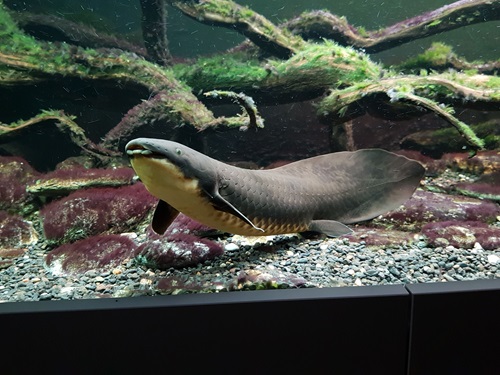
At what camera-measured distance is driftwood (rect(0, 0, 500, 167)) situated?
4.46 metres

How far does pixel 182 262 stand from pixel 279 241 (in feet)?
2.90

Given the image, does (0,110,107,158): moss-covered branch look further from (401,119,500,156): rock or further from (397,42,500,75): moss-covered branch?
(397,42,500,75): moss-covered branch

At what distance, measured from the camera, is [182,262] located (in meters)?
2.56

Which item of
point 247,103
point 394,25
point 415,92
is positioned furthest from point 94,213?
point 394,25

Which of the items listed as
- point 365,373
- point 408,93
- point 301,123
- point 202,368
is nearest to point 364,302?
point 365,373

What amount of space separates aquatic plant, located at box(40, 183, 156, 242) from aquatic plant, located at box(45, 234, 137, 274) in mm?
344

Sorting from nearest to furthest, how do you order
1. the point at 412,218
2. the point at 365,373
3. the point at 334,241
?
the point at 365,373
the point at 334,241
the point at 412,218

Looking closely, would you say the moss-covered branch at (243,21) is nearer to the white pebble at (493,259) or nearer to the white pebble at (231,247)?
the white pebble at (231,247)

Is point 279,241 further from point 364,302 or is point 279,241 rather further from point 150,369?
point 150,369

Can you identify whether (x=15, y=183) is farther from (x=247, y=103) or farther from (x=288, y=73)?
(x=288, y=73)

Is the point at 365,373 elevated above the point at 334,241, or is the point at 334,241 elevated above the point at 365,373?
the point at 334,241

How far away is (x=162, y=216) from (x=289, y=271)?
35.0 inches

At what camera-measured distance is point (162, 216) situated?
8.45ft

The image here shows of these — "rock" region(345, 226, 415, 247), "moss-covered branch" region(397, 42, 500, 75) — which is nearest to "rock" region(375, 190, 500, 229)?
"rock" region(345, 226, 415, 247)
